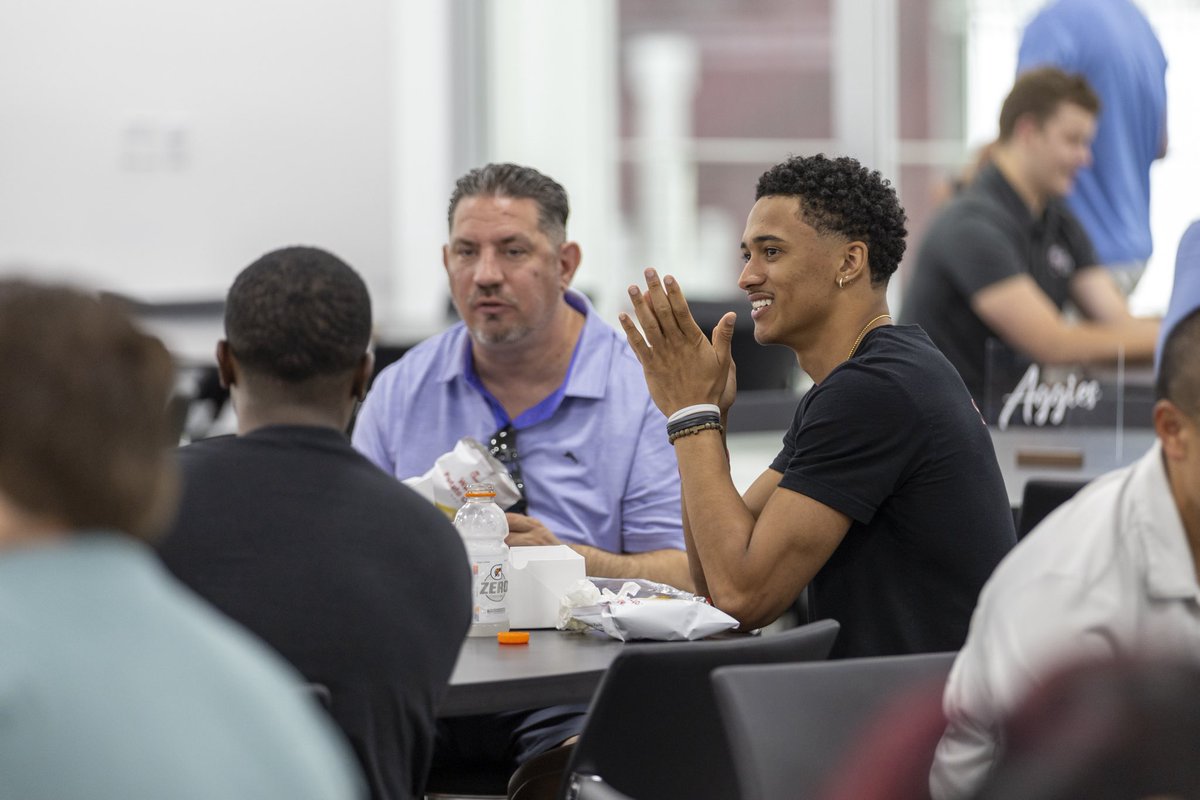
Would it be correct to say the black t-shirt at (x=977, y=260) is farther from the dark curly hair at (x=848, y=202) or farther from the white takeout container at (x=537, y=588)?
the white takeout container at (x=537, y=588)

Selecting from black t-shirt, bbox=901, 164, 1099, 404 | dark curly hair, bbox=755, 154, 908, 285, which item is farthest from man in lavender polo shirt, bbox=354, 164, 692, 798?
black t-shirt, bbox=901, 164, 1099, 404

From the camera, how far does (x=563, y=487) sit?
8.94 feet

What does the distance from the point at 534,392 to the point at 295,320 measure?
3.94ft

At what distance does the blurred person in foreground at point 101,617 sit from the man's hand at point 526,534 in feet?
4.28

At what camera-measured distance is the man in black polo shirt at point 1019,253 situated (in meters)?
3.99

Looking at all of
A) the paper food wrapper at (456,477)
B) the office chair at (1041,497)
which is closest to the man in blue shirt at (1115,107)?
the office chair at (1041,497)

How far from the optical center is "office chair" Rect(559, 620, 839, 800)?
1729 millimetres

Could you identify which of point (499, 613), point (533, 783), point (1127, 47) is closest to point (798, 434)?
point (499, 613)

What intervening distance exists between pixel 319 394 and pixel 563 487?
1113 millimetres

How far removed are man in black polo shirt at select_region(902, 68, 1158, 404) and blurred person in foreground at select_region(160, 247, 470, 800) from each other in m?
2.62

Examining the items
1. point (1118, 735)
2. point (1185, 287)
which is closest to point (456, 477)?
point (1185, 287)

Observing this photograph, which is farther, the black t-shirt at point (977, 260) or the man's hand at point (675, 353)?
the black t-shirt at point (977, 260)

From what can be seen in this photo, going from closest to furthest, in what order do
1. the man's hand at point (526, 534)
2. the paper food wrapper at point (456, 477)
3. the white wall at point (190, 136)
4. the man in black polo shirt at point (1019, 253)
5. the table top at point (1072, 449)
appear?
1. the paper food wrapper at point (456, 477)
2. the man's hand at point (526, 534)
3. the table top at point (1072, 449)
4. the man in black polo shirt at point (1019, 253)
5. the white wall at point (190, 136)

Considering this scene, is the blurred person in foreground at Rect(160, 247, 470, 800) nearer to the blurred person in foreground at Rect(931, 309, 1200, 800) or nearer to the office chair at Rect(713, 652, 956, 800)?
the office chair at Rect(713, 652, 956, 800)
